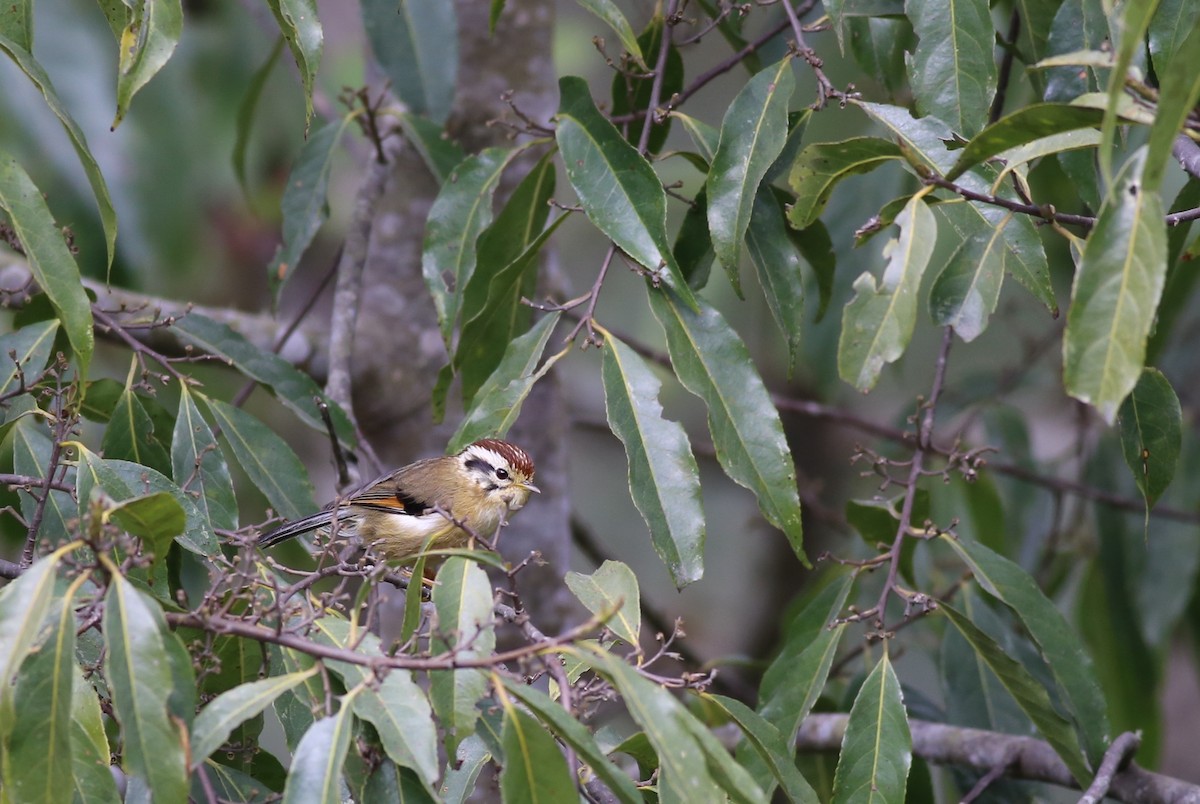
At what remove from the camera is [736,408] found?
9.12ft

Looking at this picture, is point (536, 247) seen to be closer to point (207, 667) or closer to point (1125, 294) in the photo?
point (207, 667)

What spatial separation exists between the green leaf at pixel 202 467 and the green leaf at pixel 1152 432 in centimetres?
206

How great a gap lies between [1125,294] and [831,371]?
364 cm

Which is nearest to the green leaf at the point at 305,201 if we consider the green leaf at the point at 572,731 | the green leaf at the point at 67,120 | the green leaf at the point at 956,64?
the green leaf at the point at 67,120

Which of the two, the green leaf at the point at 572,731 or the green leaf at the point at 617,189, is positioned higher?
the green leaf at the point at 617,189

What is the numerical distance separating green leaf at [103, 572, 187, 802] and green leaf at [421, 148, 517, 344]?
159cm

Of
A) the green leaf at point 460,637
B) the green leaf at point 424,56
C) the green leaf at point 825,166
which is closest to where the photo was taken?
the green leaf at point 460,637

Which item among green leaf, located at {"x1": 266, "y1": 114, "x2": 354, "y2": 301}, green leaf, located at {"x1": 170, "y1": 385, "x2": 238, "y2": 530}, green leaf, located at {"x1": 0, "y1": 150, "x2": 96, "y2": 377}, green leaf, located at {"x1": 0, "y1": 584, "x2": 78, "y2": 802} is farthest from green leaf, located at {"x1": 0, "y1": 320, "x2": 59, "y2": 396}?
green leaf, located at {"x1": 0, "y1": 584, "x2": 78, "y2": 802}

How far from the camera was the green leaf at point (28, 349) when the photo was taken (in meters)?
3.00

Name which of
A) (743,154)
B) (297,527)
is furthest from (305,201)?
(743,154)

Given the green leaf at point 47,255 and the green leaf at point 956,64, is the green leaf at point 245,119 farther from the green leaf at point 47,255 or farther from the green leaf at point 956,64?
the green leaf at point 956,64

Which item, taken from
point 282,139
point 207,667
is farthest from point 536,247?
point 282,139

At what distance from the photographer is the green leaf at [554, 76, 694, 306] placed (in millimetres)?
2811

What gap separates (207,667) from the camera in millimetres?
2424
